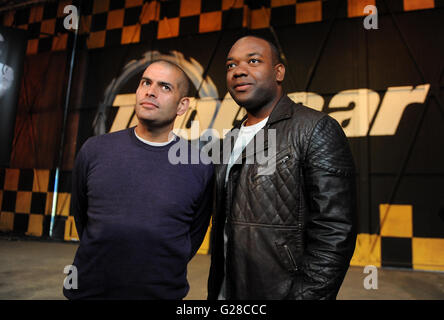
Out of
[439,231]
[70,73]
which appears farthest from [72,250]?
[439,231]

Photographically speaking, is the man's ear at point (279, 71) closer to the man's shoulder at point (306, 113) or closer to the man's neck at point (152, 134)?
the man's shoulder at point (306, 113)

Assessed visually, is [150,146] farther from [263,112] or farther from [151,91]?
[263,112]

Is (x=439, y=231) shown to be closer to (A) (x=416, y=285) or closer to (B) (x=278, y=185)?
(A) (x=416, y=285)

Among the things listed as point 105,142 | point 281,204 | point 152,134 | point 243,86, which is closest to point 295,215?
point 281,204

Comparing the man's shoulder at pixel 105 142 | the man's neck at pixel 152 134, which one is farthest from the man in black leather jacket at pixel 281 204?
the man's shoulder at pixel 105 142

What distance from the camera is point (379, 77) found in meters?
4.17

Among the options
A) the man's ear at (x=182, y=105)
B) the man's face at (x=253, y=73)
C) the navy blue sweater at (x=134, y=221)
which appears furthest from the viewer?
the man's ear at (x=182, y=105)

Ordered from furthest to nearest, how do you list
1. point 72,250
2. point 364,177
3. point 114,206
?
point 72,250, point 364,177, point 114,206

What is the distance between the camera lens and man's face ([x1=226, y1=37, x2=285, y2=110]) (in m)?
1.07

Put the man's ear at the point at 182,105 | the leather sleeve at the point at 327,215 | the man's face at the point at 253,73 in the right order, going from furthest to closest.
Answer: the man's ear at the point at 182,105 < the man's face at the point at 253,73 < the leather sleeve at the point at 327,215

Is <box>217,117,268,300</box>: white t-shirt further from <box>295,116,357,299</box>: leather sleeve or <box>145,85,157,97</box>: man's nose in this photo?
<box>145,85,157,97</box>: man's nose

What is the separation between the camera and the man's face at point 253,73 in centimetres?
107

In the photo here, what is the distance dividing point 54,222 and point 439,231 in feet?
19.7
